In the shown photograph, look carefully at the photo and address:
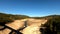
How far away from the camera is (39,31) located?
16.9 metres

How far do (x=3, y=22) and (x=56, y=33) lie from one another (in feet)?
29.0

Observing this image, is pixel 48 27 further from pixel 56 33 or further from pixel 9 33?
pixel 9 33

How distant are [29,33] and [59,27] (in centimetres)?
441

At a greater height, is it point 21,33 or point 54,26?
point 54,26

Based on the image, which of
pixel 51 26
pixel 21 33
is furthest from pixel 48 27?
pixel 21 33

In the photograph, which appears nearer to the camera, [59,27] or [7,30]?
[59,27]

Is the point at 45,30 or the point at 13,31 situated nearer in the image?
the point at 45,30

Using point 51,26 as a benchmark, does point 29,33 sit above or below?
below

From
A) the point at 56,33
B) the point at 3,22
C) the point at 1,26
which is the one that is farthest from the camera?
the point at 3,22

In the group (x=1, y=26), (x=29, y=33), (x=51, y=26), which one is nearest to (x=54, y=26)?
(x=51, y=26)

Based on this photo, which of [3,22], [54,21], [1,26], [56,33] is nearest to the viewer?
[56,33]

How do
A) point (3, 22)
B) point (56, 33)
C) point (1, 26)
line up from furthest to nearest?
point (3, 22) < point (1, 26) < point (56, 33)

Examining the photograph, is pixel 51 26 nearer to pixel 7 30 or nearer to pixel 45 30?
pixel 45 30

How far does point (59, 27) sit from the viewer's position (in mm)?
15992
